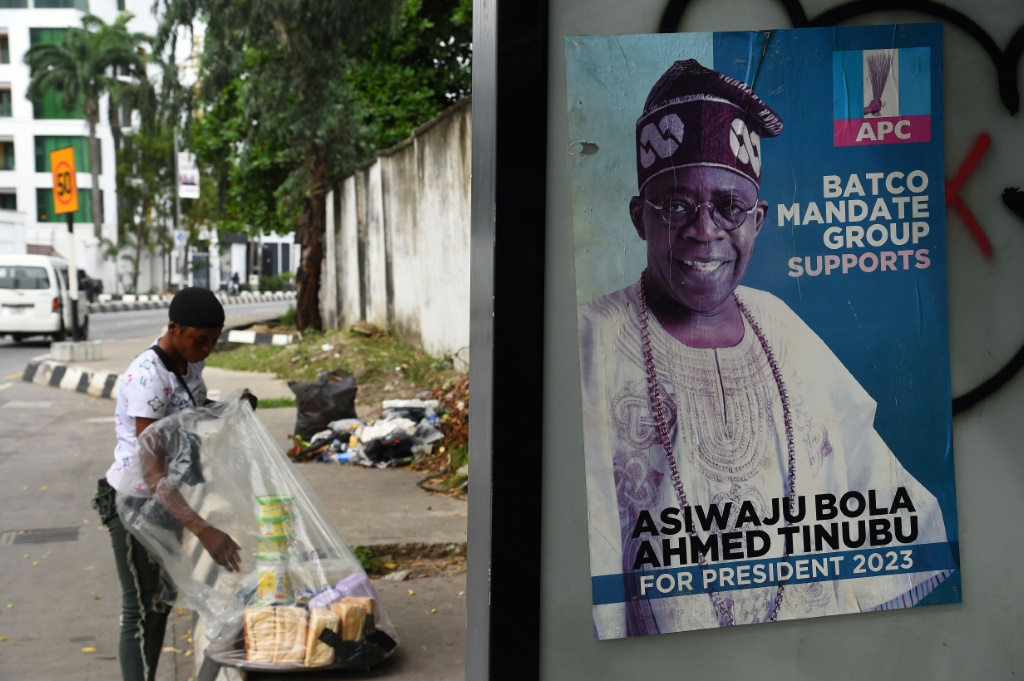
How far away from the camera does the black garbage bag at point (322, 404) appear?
821cm

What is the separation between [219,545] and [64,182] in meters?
13.7

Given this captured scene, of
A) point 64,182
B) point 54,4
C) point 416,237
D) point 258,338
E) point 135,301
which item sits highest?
point 54,4

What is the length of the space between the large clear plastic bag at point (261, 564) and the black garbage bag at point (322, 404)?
4.61 metres

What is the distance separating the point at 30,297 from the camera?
1994cm

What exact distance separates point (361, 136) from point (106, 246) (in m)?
40.5

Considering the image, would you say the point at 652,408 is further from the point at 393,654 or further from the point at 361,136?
the point at 361,136

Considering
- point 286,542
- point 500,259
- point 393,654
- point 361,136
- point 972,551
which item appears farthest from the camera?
point 361,136

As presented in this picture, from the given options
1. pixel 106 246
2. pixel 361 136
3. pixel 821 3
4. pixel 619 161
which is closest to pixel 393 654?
pixel 619 161

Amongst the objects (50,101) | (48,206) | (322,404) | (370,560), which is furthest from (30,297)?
(50,101)

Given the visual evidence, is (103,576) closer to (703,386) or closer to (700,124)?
(703,386)

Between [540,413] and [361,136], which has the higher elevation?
[361,136]

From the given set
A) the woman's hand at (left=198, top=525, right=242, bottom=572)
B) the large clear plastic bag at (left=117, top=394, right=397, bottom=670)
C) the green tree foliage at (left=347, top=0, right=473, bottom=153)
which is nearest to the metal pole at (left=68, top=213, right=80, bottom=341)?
the green tree foliage at (left=347, top=0, right=473, bottom=153)

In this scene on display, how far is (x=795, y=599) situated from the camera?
223cm

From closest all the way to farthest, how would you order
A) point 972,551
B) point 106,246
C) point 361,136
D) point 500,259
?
point 500,259 < point 972,551 < point 361,136 < point 106,246
